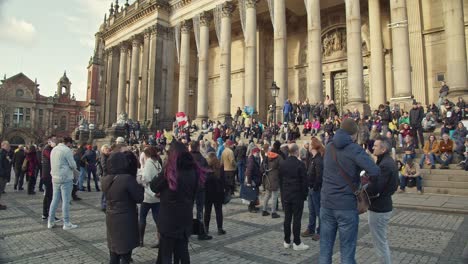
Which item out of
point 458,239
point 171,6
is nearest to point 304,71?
point 171,6

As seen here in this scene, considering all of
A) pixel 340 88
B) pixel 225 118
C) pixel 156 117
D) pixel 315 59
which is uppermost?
pixel 315 59

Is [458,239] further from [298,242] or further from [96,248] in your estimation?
[96,248]

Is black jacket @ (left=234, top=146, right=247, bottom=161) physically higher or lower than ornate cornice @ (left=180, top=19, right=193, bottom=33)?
lower

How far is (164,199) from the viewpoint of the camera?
404cm

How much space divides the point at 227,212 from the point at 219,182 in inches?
98.0

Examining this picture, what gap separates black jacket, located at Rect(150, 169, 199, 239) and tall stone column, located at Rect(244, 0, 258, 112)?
20635mm

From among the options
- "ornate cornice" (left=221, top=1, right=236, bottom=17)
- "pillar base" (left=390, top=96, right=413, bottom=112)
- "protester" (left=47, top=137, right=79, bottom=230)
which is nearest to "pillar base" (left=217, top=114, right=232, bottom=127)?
"ornate cornice" (left=221, top=1, right=236, bottom=17)

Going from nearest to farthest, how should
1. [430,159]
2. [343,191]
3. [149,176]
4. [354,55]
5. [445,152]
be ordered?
Answer: [343,191], [149,176], [445,152], [430,159], [354,55]

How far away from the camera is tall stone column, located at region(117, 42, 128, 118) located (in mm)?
37406

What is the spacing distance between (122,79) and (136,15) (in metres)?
7.34

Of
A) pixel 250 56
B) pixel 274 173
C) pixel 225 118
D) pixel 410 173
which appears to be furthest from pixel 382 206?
pixel 225 118

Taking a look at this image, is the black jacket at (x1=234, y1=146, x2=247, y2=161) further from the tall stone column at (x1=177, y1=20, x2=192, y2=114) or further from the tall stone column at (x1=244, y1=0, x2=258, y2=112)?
the tall stone column at (x1=177, y1=20, x2=192, y2=114)

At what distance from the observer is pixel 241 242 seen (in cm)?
637

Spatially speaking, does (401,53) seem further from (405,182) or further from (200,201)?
(200,201)
